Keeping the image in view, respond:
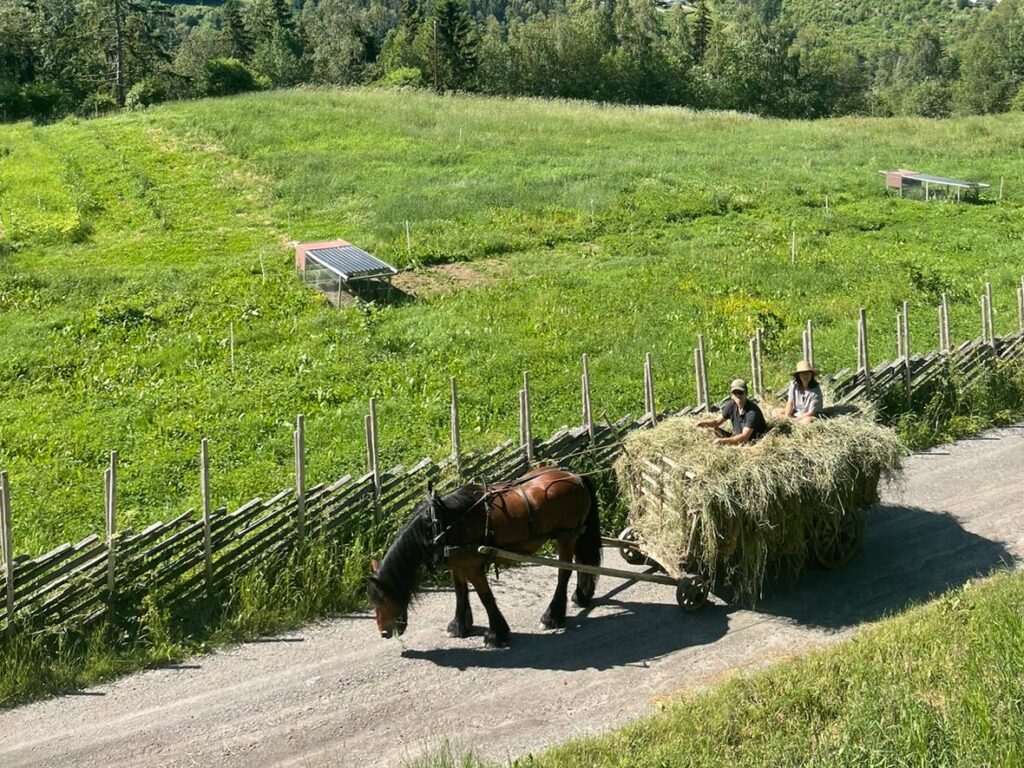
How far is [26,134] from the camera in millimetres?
47219

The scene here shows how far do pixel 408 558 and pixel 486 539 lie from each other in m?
0.85

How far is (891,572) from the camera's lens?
37.8 ft

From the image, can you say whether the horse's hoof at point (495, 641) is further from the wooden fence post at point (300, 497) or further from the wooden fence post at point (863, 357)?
the wooden fence post at point (863, 357)

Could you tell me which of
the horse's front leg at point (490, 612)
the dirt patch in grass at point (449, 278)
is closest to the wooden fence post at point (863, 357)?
the horse's front leg at point (490, 612)

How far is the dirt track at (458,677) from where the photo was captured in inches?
344

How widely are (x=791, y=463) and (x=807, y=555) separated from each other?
4.73 ft

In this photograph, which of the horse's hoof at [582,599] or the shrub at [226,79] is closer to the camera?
the horse's hoof at [582,599]

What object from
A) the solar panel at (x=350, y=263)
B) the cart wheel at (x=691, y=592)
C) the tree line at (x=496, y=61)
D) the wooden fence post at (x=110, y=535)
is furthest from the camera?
the tree line at (x=496, y=61)

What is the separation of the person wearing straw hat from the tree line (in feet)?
189

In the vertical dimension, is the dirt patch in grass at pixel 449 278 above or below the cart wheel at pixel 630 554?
above

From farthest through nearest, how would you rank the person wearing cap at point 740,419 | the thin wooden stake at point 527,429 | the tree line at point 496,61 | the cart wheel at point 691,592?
the tree line at point 496,61, the thin wooden stake at point 527,429, the person wearing cap at point 740,419, the cart wheel at point 691,592

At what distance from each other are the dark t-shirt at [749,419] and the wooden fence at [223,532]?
187cm

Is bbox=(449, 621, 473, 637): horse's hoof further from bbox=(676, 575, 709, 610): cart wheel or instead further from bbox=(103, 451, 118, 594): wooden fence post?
bbox=(103, 451, 118, 594): wooden fence post

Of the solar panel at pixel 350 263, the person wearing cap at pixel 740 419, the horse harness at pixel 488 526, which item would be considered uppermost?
the person wearing cap at pixel 740 419
